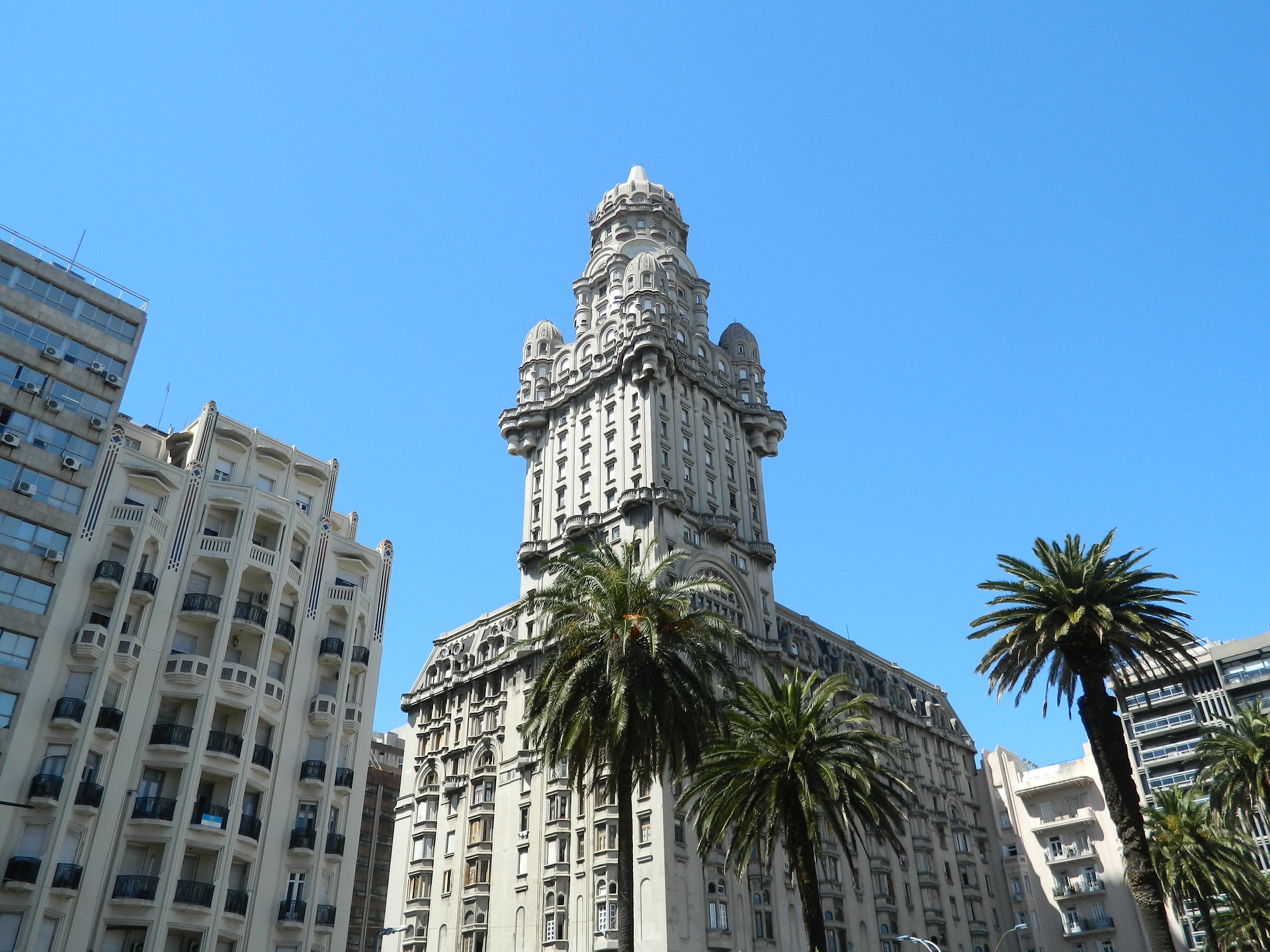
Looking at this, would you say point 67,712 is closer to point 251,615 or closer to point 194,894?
point 194,894

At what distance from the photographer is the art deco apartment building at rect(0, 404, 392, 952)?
3731 cm

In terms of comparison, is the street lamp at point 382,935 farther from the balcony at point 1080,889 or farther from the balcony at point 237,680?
the balcony at point 1080,889

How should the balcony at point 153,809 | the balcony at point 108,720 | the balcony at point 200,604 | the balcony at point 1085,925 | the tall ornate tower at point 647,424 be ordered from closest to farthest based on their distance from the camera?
the balcony at point 108,720
the balcony at point 153,809
the balcony at point 200,604
the tall ornate tower at point 647,424
the balcony at point 1085,925

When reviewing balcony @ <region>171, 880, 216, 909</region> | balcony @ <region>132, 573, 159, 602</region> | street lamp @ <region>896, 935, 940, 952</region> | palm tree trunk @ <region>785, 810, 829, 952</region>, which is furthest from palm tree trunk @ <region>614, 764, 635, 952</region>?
street lamp @ <region>896, 935, 940, 952</region>

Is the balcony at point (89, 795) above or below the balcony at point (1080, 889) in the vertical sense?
below

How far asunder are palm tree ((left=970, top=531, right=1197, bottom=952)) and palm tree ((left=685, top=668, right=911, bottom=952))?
736 cm

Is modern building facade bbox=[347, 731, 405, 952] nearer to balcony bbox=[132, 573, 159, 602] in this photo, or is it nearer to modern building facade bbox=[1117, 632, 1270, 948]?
balcony bbox=[132, 573, 159, 602]

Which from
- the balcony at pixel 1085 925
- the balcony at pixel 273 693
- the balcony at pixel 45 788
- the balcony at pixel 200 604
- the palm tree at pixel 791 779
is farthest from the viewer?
the balcony at pixel 1085 925

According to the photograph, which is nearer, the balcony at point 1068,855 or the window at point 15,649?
the window at point 15,649

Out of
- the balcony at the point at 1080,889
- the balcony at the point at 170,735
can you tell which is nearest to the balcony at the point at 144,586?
the balcony at the point at 170,735

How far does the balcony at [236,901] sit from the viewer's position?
1576 inches

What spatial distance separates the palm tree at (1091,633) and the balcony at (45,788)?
37.1 metres

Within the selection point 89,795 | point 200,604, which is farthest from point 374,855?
point 89,795

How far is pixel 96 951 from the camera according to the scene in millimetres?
36625
